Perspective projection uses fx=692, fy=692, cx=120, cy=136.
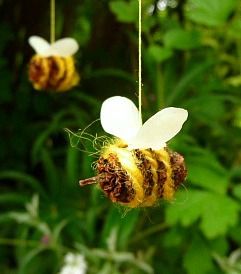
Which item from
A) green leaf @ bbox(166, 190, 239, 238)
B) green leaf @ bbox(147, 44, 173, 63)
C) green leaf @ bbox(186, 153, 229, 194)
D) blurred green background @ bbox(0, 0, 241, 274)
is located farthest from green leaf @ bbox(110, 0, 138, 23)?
green leaf @ bbox(166, 190, 239, 238)

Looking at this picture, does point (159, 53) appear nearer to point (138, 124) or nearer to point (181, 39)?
point (181, 39)

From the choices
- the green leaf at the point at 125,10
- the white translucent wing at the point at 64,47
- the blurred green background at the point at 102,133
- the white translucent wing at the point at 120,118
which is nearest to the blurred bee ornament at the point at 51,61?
the white translucent wing at the point at 64,47

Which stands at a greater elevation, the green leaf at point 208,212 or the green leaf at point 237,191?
the green leaf at point 237,191

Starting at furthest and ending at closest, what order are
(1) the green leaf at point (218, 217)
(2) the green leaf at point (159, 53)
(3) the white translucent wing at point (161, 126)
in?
(2) the green leaf at point (159, 53), (1) the green leaf at point (218, 217), (3) the white translucent wing at point (161, 126)

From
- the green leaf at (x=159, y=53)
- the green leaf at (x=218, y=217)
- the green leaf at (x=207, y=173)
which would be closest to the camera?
the green leaf at (x=218, y=217)

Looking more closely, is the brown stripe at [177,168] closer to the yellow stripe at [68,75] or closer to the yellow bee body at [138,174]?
the yellow bee body at [138,174]

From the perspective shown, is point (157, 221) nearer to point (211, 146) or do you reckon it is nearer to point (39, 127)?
point (211, 146)

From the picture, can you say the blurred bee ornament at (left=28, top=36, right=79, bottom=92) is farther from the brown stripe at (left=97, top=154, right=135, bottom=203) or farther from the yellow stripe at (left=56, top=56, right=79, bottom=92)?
the brown stripe at (left=97, top=154, right=135, bottom=203)

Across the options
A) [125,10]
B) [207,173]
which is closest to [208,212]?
[207,173]
